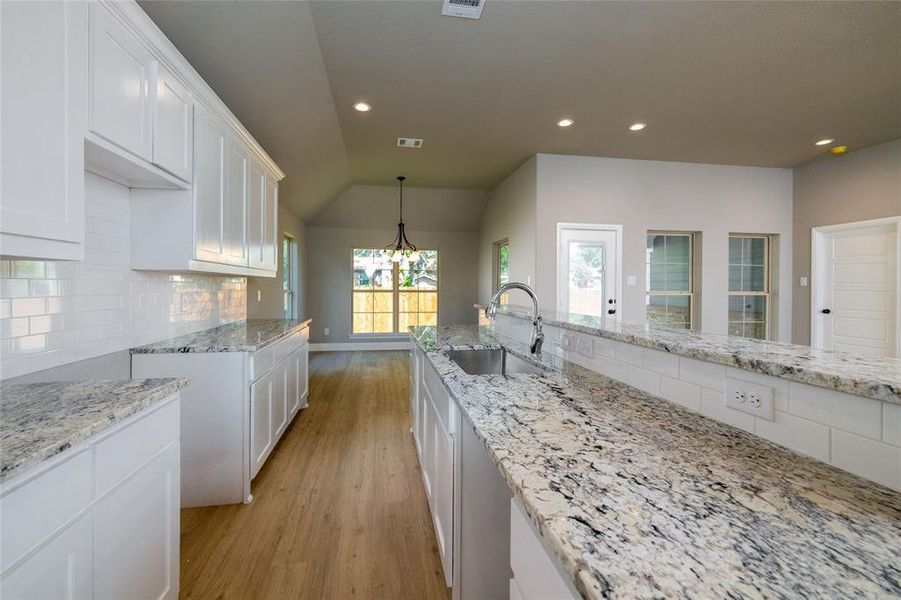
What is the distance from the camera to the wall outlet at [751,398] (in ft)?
3.01

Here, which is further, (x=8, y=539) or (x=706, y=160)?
(x=706, y=160)

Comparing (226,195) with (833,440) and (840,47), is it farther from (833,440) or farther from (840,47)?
(840,47)

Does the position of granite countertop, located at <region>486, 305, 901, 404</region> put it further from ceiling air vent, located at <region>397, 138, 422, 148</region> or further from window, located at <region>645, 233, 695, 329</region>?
window, located at <region>645, 233, 695, 329</region>

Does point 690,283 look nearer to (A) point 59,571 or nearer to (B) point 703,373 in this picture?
(B) point 703,373

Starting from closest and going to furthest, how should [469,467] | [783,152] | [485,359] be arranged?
[469,467] → [485,359] → [783,152]

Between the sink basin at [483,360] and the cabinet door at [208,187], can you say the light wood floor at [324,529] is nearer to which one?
the sink basin at [483,360]

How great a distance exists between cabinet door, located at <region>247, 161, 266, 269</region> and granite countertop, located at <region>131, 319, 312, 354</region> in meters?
0.54

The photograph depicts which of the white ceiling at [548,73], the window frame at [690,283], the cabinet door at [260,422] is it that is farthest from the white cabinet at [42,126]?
the window frame at [690,283]

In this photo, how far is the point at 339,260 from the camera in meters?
7.23

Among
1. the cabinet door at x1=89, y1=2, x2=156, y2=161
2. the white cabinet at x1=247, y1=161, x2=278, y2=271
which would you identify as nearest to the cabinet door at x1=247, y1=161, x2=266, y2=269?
the white cabinet at x1=247, y1=161, x2=278, y2=271

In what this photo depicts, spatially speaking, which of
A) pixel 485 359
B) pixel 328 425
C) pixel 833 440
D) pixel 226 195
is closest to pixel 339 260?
pixel 328 425

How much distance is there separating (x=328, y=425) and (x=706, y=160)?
534cm

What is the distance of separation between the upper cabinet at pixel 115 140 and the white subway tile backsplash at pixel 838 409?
1.99 m

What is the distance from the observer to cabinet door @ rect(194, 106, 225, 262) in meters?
2.10
